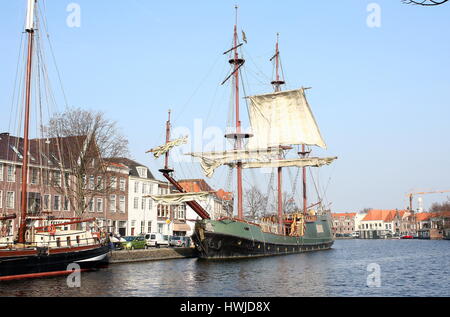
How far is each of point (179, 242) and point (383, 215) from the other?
5443 inches

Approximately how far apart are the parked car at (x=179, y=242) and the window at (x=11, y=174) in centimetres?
1781

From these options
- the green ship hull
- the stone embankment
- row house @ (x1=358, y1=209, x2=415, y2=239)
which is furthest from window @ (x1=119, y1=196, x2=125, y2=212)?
row house @ (x1=358, y1=209, x2=415, y2=239)

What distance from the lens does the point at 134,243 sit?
154 ft

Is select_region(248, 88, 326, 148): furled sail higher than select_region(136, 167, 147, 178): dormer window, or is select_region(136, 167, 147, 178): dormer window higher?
select_region(248, 88, 326, 148): furled sail

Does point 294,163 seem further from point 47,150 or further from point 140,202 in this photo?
point 47,150

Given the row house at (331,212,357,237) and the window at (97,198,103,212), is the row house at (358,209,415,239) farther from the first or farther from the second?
the window at (97,198,103,212)

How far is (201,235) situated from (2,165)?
2157 centimetres

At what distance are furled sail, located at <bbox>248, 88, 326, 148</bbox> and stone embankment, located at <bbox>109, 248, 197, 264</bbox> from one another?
77.4 feet

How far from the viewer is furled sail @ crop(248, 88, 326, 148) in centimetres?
6625

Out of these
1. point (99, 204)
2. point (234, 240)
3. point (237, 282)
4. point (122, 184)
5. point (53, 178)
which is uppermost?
point (122, 184)

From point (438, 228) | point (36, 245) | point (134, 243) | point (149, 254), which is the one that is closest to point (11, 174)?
point (134, 243)
